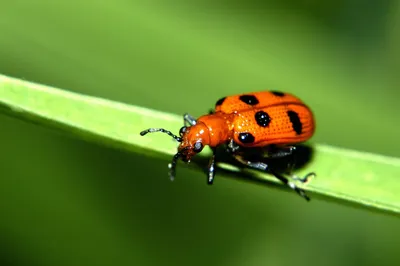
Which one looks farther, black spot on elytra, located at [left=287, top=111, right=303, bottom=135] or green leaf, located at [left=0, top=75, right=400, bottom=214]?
black spot on elytra, located at [left=287, top=111, right=303, bottom=135]

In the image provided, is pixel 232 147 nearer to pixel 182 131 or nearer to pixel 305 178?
pixel 182 131

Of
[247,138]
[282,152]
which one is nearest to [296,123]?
[282,152]

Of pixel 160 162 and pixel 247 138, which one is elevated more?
pixel 247 138

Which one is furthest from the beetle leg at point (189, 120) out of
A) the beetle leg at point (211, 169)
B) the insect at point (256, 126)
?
the beetle leg at point (211, 169)

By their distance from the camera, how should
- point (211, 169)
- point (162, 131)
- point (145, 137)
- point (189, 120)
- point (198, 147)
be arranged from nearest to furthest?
point (145, 137) < point (162, 131) < point (211, 169) < point (198, 147) < point (189, 120)

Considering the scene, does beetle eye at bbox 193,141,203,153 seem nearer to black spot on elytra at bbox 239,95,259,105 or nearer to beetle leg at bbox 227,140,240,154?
beetle leg at bbox 227,140,240,154

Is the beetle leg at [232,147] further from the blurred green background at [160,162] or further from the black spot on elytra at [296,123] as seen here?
the blurred green background at [160,162]

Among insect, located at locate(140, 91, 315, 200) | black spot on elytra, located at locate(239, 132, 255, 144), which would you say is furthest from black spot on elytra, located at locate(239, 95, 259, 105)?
black spot on elytra, located at locate(239, 132, 255, 144)
